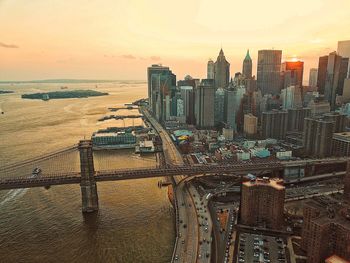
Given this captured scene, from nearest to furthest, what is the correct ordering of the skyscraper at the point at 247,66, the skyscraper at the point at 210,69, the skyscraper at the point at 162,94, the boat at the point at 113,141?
the boat at the point at 113,141, the skyscraper at the point at 162,94, the skyscraper at the point at 247,66, the skyscraper at the point at 210,69

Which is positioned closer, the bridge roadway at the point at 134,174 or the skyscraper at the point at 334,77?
the bridge roadway at the point at 134,174

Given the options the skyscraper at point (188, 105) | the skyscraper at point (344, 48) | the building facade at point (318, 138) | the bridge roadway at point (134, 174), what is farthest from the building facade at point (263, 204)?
the skyscraper at point (344, 48)

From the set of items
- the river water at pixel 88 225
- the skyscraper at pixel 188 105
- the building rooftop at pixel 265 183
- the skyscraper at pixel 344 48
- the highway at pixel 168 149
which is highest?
the skyscraper at pixel 344 48

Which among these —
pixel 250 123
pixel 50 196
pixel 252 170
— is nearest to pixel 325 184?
pixel 252 170

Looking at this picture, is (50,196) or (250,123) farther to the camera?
Result: (250,123)

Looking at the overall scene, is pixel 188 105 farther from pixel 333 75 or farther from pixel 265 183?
pixel 265 183

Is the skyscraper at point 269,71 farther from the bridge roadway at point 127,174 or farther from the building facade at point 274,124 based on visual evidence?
the bridge roadway at point 127,174

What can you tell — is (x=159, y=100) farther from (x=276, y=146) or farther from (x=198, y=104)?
(x=276, y=146)
